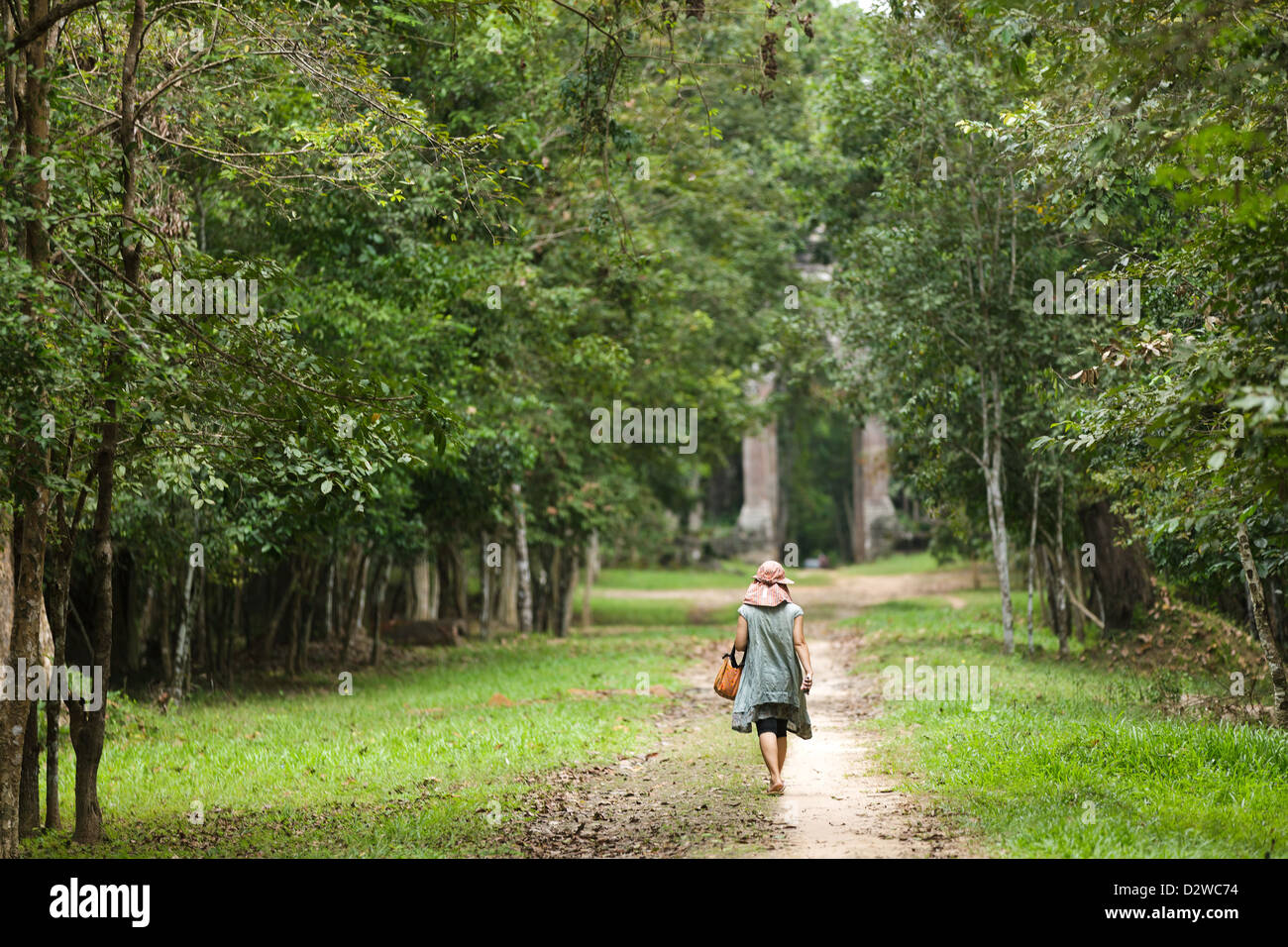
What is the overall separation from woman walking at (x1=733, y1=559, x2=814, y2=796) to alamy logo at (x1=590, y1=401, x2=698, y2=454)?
14936mm

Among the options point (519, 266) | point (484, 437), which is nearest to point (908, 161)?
point (519, 266)

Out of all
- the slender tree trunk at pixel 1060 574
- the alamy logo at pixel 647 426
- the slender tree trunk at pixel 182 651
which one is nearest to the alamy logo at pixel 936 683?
the slender tree trunk at pixel 1060 574

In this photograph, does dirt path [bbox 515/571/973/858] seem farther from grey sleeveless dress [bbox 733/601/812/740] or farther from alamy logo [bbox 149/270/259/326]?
alamy logo [bbox 149/270/259/326]

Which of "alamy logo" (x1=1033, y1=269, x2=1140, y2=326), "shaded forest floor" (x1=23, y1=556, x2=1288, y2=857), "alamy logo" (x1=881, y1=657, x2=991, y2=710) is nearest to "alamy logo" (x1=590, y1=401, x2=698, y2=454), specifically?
"shaded forest floor" (x1=23, y1=556, x2=1288, y2=857)

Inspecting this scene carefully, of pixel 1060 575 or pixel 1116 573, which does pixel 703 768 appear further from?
pixel 1116 573

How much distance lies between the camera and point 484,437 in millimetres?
19844

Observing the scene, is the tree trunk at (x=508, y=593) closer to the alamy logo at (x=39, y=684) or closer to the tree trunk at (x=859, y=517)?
the alamy logo at (x=39, y=684)

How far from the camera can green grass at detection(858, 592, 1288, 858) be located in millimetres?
7323

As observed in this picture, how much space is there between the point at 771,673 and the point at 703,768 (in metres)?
2.00

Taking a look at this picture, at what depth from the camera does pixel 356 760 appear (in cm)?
1207

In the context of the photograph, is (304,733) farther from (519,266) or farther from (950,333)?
(950,333)

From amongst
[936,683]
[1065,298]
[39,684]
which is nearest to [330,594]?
[936,683]
